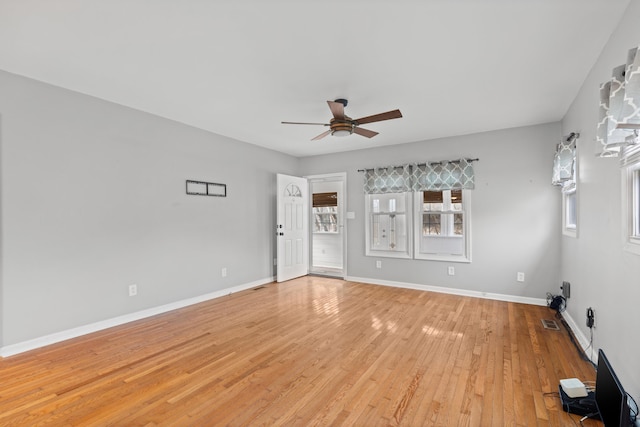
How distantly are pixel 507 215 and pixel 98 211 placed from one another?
5.39 metres

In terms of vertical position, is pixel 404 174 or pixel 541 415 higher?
pixel 404 174

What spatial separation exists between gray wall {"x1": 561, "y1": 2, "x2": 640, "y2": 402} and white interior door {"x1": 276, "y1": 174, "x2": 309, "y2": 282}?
4.26 metres

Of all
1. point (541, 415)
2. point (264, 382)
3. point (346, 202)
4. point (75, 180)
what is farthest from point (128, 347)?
point (346, 202)

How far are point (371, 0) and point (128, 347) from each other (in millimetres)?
3562

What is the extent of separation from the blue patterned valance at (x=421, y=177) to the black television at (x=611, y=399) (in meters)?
3.35

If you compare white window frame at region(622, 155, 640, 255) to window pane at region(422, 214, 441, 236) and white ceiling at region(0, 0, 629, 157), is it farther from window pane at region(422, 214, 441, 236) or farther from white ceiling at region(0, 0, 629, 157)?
window pane at region(422, 214, 441, 236)

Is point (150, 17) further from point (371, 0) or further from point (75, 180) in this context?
point (75, 180)

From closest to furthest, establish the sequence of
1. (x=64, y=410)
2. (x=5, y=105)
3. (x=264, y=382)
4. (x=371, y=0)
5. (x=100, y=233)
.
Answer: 1. (x=371, y=0)
2. (x=64, y=410)
3. (x=264, y=382)
4. (x=5, y=105)
5. (x=100, y=233)

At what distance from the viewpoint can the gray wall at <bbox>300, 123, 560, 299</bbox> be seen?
13.8 feet

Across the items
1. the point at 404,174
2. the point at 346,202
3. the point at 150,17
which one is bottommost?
the point at 346,202

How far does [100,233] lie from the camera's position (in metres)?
3.37

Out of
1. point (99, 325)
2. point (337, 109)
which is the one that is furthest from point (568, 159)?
point (99, 325)

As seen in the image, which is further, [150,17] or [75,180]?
[75,180]

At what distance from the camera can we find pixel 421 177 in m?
5.09
